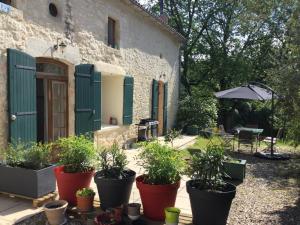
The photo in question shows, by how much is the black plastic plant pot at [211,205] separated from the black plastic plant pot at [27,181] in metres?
2.01

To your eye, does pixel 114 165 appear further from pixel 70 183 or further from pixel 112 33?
pixel 112 33

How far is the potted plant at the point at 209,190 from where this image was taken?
11.4 feet

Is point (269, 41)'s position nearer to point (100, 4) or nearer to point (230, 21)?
point (230, 21)

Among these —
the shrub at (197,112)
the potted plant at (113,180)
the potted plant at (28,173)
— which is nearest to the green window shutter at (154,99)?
the shrub at (197,112)

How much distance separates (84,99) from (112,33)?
2.31m

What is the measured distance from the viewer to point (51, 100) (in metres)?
6.49

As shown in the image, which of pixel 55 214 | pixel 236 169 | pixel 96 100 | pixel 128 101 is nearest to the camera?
pixel 55 214

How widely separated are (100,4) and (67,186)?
16.0 ft

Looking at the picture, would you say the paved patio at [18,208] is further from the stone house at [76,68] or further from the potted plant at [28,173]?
the stone house at [76,68]

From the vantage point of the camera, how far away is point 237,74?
650 inches

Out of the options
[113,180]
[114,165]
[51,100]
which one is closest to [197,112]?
[51,100]

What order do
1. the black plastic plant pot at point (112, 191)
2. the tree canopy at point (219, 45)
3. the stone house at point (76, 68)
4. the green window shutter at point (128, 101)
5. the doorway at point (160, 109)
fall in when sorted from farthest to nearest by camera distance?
1. the tree canopy at point (219, 45)
2. the doorway at point (160, 109)
3. the green window shutter at point (128, 101)
4. the stone house at point (76, 68)
5. the black plastic plant pot at point (112, 191)

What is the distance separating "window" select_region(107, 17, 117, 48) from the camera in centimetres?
834

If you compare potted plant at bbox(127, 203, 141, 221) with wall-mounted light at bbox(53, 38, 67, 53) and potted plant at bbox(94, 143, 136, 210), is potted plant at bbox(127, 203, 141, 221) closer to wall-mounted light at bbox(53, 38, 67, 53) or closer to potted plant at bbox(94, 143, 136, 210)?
potted plant at bbox(94, 143, 136, 210)
